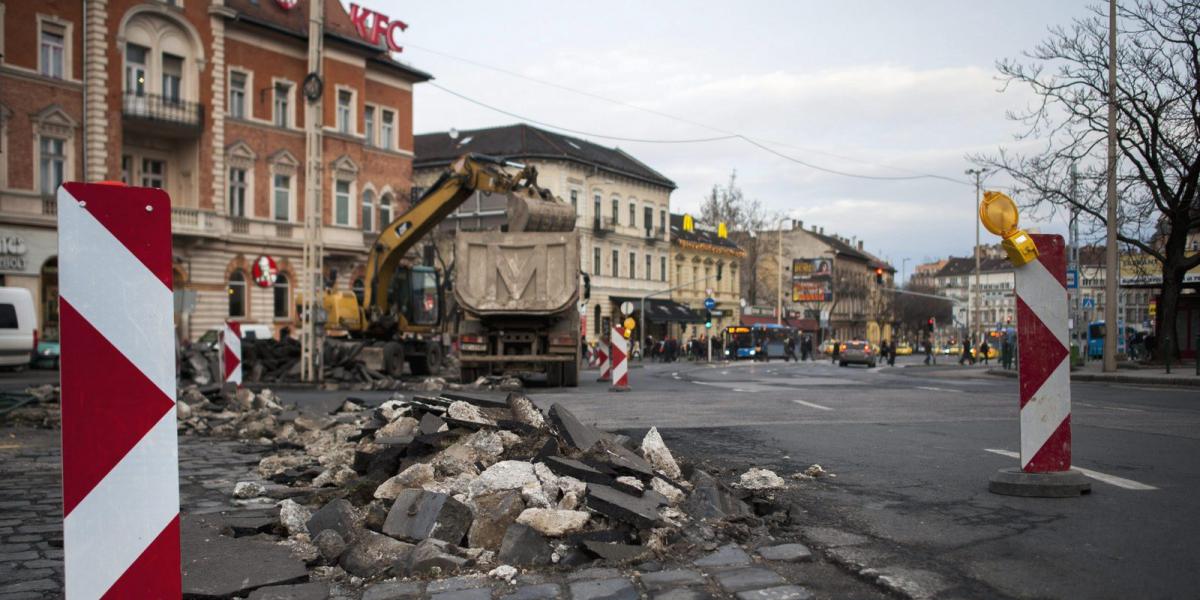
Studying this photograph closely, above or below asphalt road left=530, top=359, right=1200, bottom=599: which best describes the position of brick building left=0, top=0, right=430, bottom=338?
above

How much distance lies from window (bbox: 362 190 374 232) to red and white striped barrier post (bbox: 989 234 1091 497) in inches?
1755

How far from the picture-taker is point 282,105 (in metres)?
44.4

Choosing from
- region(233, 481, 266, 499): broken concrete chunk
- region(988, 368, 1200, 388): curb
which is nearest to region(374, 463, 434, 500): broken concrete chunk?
region(233, 481, 266, 499): broken concrete chunk

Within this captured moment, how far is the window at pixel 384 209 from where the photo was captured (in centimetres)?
4916

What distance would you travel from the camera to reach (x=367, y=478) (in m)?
6.19

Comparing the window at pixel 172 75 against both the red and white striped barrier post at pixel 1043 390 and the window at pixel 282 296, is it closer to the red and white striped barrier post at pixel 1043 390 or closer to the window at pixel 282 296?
the window at pixel 282 296

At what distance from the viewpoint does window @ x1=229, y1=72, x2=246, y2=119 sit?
42000 mm

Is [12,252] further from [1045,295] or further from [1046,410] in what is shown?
[1046,410]

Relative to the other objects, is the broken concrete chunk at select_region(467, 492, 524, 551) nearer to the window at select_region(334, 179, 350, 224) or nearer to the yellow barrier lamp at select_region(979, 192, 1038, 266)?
the yellow barrier lamp at select_region(979, 192, 1038, 266)

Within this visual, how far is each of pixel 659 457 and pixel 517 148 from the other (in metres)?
60.4

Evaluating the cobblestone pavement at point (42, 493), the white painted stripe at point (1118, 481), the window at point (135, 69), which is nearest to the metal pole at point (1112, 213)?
the white painted stripe at point (1118, 481)

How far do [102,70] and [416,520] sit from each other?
124ft

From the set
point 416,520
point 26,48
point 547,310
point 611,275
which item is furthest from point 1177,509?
point 611,275

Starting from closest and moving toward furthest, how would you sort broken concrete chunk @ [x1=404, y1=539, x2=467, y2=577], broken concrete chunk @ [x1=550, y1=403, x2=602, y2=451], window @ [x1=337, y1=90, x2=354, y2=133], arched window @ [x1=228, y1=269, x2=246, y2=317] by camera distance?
1. broken concrete chunk @ [x1=404, y1=539, x2=467, y2=577]
2. broken concrete chunk @ [x1=550, y1=403, x2=602, y2=451]
3. arched window @ [x1=228, y1=269, x2=246, y2=317]
4. window @ [x1=337, y1=90, x2=354, y2=133]
